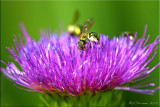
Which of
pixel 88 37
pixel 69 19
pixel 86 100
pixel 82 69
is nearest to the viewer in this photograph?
pixel 82 69

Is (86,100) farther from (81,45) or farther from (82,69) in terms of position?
(81,45)

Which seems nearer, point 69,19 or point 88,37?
point 88,37

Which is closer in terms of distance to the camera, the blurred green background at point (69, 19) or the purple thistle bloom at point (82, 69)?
the purple thistle bloom at point (82, 69)

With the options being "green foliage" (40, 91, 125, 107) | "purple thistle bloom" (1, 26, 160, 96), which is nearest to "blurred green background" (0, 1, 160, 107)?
"green foliage" (40, 91, 125, 107)

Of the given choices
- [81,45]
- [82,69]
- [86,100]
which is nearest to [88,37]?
[81,45]

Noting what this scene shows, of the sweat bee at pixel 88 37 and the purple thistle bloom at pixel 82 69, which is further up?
the sweat bee at pixel 88 37

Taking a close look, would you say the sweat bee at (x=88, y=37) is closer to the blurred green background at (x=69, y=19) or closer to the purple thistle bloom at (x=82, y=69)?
the purple thistle bloom at (x=82, y=69)

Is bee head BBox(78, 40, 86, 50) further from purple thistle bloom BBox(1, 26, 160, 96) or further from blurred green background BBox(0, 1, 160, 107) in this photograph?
blurred green background BBox(0, 1, 160, 107)

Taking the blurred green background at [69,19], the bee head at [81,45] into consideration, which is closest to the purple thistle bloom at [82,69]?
the bee head at [81,45]
